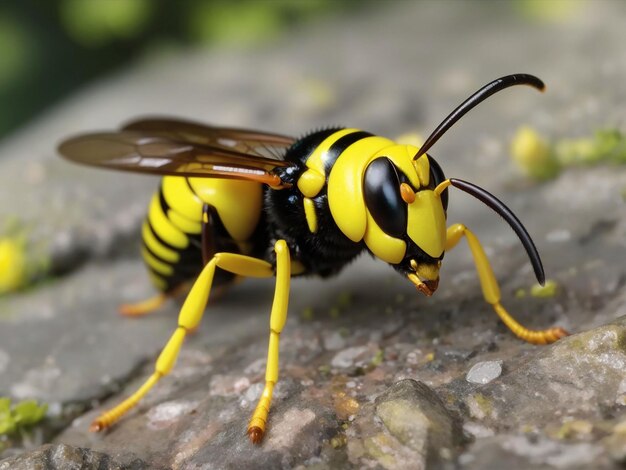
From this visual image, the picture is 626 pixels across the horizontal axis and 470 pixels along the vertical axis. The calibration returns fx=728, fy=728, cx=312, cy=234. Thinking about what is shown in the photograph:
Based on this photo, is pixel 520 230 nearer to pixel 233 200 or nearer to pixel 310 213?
pixel 310 213

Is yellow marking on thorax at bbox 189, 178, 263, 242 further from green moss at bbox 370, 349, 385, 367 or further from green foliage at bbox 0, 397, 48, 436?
green foliage at bbox 0, 397, 48, 436

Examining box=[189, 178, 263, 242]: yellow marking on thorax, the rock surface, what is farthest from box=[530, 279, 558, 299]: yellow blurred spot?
box=[189, 178, 263, 242]: yellow marking on thorax

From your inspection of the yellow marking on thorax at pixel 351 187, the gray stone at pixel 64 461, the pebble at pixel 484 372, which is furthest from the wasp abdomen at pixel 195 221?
the pebble at pixel 484 372

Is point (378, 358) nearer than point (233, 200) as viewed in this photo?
Yes

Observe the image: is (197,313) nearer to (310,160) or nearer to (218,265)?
(218,265)

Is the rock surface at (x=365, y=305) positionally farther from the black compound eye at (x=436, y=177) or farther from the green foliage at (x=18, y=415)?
the black compound eye at (x=436, y=177)

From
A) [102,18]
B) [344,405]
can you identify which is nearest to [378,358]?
[344,405]
